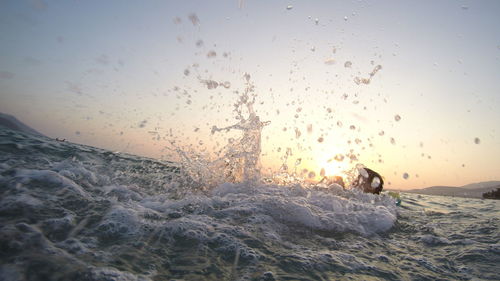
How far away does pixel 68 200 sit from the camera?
4.77m

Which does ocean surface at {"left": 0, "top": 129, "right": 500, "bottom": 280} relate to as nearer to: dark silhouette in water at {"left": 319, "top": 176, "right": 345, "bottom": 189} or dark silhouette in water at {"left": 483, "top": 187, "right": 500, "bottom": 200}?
dark silhouette in water at {"left": 319, "top": 176, "right": 345, "bottom": 189}

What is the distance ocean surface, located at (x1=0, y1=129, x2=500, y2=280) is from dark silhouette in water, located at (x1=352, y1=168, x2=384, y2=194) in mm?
4697

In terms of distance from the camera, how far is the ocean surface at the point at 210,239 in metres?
2.91

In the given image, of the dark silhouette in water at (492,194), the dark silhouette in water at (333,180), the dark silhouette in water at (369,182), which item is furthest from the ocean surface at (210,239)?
the dark silhouette in water at (492,194)

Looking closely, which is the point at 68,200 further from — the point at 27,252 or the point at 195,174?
the point at 195,174

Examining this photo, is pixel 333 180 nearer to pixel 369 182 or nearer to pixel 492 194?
pixel 369 182

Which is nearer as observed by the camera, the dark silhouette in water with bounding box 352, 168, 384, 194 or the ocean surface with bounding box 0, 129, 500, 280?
the ocean surface with bounding box 0, 129, 500, 280

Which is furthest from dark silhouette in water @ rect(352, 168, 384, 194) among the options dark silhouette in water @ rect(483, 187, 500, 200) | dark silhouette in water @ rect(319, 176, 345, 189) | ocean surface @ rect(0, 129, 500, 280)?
dark silhouette in water @ rect(483, 187, 500, 200)

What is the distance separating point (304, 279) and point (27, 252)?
2.82 metres

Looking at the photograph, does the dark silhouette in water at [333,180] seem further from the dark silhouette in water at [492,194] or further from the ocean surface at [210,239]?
the dark silhouette in water at [492,194]

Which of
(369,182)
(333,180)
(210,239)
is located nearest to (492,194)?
(369,182)

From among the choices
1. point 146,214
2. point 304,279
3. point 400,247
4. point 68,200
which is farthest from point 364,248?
point 68,200

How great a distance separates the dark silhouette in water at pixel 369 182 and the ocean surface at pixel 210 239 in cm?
470

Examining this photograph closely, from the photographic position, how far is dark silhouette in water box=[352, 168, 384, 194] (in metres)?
11.6
